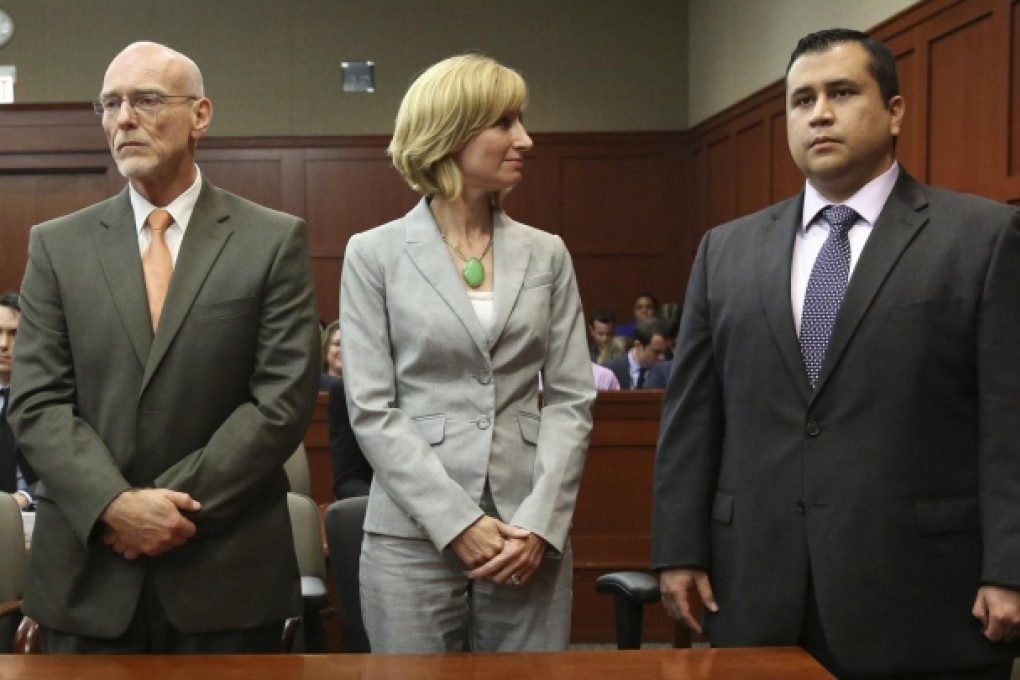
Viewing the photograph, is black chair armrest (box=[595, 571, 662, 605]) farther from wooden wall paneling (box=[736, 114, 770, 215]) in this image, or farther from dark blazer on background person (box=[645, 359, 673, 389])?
wooden wall paneling (box=[736, 114, 770, 215])

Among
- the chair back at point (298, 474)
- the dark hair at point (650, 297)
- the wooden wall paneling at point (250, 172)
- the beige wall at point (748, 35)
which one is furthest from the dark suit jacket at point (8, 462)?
the wooden wall paneling at point (250, 172)

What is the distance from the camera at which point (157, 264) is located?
2398 millimetres

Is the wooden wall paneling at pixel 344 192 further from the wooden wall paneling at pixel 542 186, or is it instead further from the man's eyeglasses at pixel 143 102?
the man's eyeglasses at pixel 143 102

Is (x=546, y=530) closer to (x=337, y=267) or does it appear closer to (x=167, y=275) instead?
(x=167, y=275)

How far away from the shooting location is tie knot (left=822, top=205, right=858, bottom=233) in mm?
2266

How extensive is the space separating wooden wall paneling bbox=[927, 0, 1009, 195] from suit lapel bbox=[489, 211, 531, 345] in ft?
14.3

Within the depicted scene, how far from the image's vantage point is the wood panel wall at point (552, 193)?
37.9ft

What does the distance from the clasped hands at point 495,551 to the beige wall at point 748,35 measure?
18.6ft

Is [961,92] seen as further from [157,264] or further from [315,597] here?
[157,264]

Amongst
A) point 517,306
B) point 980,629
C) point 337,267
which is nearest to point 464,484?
point 517,306

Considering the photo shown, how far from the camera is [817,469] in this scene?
2.17 metres

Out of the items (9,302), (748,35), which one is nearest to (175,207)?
(9,302)

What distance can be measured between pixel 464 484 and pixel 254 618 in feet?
1.44

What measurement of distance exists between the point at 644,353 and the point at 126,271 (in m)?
5.89
